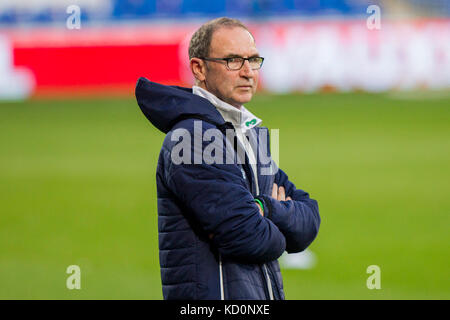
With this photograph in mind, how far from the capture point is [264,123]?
17250mm

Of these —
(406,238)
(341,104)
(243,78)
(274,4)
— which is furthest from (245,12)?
(243,78)

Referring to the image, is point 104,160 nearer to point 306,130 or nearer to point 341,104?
point 306,130

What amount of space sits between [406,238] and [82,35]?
18.4m

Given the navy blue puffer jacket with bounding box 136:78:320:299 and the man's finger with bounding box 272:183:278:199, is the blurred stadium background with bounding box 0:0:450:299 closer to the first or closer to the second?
the man's finger with bounding box 272:183:278:199

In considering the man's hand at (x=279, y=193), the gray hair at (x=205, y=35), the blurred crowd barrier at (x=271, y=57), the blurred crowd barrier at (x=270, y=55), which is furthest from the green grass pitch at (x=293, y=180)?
the gray hair at (x=205, y=35)

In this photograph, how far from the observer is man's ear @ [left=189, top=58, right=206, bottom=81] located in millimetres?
2972

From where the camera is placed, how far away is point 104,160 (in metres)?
15.2

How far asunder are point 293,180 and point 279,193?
9.19 m

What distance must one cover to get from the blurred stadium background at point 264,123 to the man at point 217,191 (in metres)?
3.85

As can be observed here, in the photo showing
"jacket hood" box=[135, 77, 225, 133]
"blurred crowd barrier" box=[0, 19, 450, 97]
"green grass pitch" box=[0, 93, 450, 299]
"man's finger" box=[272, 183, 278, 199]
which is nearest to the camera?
"jacket hood" box=[135, 77, 225, 133]

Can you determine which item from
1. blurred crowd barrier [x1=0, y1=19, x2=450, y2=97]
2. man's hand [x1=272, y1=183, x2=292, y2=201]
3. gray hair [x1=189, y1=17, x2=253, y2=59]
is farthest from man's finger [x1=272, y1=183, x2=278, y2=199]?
blurred crowd barrier [x1=0, y1=19, x2=450, y2=97]

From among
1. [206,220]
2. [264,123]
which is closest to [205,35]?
[206,220]

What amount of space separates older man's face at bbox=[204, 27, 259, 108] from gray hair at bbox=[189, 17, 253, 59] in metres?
0.02

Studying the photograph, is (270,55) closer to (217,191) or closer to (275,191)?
(275,191)
